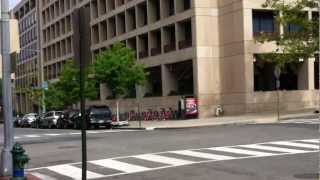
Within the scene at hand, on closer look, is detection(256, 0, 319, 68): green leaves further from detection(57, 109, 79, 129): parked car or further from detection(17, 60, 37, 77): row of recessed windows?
detection(17, 60, 37, 77): row of recessed windows

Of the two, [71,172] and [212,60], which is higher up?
[212,60]

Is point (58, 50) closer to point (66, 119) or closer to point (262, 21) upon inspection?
point (66, 119)

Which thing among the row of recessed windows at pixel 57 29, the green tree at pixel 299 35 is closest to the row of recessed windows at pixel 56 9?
the row of recessed windows at pixel 57 29

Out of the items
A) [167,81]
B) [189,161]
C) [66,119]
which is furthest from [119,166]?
[167,81]

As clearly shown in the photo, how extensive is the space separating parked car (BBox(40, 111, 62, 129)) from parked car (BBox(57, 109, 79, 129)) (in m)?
1.88

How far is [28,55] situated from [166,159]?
98.7 metres

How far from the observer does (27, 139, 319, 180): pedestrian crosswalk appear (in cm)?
1569

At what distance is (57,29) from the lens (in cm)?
9394

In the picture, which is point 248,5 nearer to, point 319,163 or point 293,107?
point 293,107

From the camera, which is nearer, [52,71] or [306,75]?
[306,75]

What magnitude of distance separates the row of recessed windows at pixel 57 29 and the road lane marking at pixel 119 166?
225 ft

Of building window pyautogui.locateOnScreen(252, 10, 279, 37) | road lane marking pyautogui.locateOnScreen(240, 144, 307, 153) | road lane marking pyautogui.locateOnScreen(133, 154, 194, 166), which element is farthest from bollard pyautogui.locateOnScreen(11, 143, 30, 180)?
building window pyautogui.locateOnScreen(252, 10, 279, 37)

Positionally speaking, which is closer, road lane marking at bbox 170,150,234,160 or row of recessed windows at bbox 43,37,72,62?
road lane marking at bbox 170,150,234,160

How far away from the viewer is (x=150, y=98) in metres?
58.2
